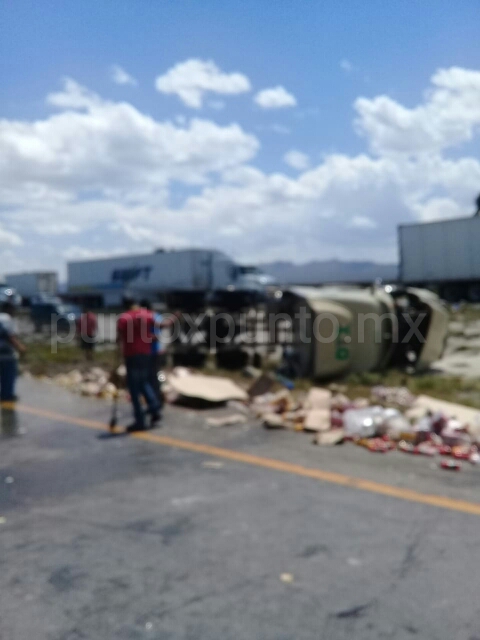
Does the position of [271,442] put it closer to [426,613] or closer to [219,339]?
[426,613]

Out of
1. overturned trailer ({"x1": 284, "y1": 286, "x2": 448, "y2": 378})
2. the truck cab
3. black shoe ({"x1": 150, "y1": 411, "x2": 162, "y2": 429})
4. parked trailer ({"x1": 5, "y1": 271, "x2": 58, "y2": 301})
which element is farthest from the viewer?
parked trailer ({"x1": 5, "y1": 271, "x2": 58, "y2": 301})

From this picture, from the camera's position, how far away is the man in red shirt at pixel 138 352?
874 cm

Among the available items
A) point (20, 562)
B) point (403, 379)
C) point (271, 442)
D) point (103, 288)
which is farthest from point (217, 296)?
point (103, 288)

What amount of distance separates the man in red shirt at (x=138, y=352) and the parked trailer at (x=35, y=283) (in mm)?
51136

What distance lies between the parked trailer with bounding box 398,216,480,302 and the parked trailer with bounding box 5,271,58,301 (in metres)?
30.6

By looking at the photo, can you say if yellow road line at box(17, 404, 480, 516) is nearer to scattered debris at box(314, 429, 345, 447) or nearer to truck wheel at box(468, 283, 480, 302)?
scattered debris at box(314, 429, 345, 447)

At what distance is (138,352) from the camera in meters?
8.81

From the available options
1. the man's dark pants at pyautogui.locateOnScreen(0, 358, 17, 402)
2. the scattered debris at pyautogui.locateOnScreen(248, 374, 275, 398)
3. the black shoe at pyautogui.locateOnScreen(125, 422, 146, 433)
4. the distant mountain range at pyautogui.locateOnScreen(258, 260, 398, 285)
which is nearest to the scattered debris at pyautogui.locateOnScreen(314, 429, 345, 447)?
the black shoe at pyautogui.locateOnScreen(125, 422, 146, 433)

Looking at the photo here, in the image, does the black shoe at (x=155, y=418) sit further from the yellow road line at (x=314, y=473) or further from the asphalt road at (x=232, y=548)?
the asphalt road at (x=232, y=548)

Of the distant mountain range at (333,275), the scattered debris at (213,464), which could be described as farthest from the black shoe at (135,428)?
the distant mountain range at (333,275)

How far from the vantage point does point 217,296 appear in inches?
577

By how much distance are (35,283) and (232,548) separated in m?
57.1

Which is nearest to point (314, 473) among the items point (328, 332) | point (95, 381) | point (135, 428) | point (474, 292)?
point (135, 428)

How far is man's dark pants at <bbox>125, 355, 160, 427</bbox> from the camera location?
874 cm
